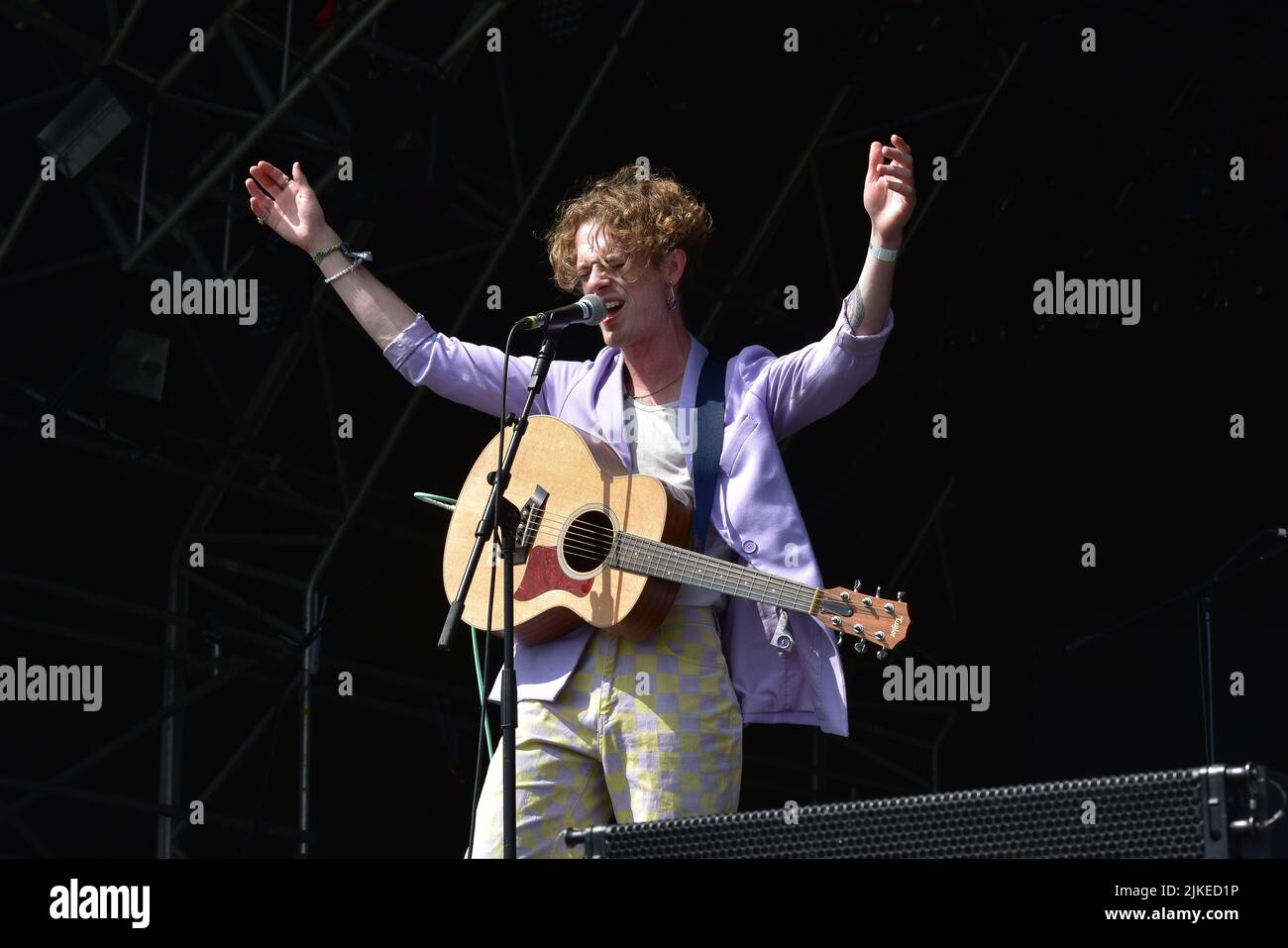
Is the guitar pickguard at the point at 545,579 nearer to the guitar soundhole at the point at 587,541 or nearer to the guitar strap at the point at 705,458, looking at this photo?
the guitar soundhole at the point at 587,541

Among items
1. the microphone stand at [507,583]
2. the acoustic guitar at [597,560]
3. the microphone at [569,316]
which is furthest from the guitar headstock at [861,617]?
the microphone at [569,316]

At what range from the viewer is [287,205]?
3990 mm

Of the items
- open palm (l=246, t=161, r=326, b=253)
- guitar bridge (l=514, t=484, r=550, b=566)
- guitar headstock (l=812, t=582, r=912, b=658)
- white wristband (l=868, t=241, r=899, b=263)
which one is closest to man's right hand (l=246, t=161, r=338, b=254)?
open palm (l=246, t=161, r=326, b=253)

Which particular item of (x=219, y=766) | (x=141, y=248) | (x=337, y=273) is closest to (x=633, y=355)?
(x=337, y=273)

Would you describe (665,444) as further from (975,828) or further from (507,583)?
(975,828)

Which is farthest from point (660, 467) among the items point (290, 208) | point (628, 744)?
point (290, 208)

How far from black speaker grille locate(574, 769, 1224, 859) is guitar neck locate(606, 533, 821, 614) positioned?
106 cm

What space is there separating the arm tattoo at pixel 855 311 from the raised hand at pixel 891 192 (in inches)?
5.5

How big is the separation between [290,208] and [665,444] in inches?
42.8

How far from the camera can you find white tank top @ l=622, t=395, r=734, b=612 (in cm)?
380

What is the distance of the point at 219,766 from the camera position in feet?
23.1

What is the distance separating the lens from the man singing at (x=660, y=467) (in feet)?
11.6

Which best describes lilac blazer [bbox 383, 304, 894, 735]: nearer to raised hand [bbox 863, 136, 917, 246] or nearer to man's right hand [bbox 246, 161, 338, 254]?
raised hand [bbox 863, 136, 917, 246]
